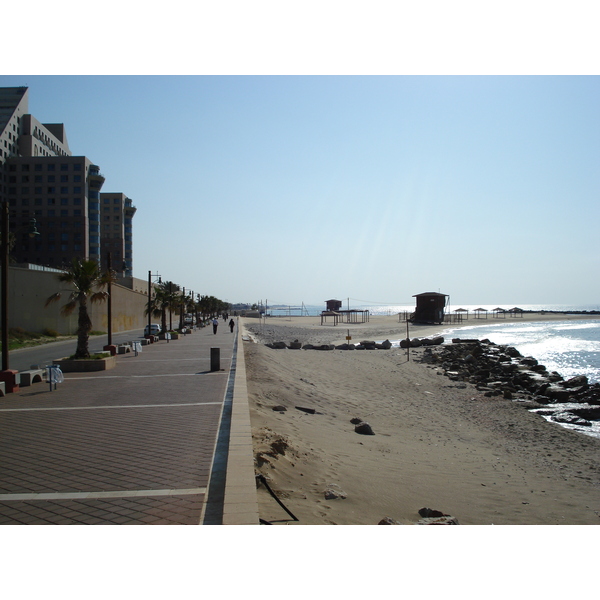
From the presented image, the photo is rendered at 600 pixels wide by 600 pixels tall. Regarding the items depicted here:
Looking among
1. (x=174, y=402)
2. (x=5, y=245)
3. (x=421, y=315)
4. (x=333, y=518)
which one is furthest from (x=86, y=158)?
(x=333, y=518)

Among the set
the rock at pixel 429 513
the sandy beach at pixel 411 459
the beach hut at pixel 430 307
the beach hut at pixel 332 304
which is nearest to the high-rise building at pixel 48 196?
the beach hut at pixel 332 304

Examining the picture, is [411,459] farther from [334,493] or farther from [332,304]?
[332,304]

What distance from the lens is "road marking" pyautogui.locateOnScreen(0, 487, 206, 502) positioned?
A: 5.16m

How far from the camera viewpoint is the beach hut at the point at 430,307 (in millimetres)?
77188

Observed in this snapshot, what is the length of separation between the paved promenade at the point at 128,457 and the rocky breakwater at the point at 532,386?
11167 mm

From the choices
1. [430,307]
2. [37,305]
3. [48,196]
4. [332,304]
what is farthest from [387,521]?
[332,304]

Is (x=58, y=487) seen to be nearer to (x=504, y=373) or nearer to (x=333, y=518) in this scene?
(x=333, y=518)

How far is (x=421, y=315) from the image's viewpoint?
258ft

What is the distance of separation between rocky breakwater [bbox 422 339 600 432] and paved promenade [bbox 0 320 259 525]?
11.2 metres

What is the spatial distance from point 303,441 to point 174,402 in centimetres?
296

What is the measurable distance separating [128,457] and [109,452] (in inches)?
16.3

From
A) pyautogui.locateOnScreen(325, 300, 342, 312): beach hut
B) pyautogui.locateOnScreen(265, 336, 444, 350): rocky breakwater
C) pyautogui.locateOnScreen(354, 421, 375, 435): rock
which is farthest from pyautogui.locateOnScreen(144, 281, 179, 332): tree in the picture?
pyautogui.locateOnScreen(325, 300, 342, 312): beach hut

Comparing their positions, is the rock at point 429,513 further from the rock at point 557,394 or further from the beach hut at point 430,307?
the beach hut at point 430,307
